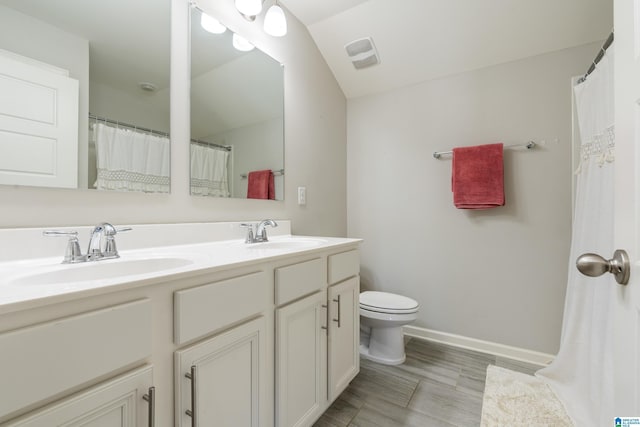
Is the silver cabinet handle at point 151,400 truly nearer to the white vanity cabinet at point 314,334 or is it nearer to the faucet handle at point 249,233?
the white vanity cabinet at point 314,334

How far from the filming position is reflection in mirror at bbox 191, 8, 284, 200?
134 centimetres

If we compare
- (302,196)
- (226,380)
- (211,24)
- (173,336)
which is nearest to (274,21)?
(211,24)

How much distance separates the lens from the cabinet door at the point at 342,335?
51.6 inches

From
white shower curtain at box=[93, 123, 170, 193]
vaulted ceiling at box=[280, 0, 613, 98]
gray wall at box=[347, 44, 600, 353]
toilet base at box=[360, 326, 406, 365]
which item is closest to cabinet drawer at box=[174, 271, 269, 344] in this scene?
white shower curtain at box=[93, 123, 170, 193]

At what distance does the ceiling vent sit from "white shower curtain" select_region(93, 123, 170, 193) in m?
1.56

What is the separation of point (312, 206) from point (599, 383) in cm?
173

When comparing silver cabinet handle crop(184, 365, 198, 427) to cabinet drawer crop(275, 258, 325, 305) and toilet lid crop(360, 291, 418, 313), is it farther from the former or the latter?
toilet lid crop(360, 291, 418, 313)

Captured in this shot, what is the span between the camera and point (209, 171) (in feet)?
4.55

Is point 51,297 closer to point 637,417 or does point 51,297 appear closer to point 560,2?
point 637,417

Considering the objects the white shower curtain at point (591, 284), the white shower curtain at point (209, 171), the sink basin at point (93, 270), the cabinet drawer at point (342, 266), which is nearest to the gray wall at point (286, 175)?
the white shower curtain at point (209, 171)

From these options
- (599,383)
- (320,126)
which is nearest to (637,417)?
(599,383)

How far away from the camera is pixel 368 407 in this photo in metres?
1.42

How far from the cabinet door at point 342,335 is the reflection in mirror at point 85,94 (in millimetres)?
946

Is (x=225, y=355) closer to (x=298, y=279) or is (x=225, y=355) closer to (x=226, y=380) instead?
(x=226, y=380)
